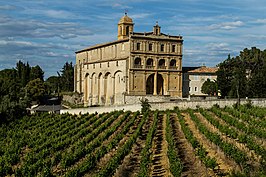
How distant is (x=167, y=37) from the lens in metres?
55.8

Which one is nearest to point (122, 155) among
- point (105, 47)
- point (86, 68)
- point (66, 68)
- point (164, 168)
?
point (164, 168)

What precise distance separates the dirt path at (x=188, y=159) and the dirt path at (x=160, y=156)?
80cm

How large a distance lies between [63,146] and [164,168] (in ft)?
30.8

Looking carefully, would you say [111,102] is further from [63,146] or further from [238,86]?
[63,146]

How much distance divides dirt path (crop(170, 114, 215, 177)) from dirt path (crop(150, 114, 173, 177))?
0.80 m

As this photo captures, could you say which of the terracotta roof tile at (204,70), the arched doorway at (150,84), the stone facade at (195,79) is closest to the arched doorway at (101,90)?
the arched doorway at (150,84)

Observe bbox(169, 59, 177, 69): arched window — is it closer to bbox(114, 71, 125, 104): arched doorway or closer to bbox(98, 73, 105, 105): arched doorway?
bbox(114, 71, 125, 104): arched doorway

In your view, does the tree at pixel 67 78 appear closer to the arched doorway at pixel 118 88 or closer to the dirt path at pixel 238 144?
the arched doorway at pixel 118 88

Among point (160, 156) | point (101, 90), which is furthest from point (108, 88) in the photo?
point (160, 156)

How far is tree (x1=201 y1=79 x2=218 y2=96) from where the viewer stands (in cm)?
5834

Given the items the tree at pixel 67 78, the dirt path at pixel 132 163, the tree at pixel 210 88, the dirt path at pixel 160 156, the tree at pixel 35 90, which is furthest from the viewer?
the tree at pixel 67 78

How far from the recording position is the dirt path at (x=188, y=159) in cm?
2031

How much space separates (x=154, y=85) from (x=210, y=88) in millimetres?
8059

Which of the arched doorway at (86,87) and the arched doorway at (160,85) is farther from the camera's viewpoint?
the arched doorway at (86,87)
